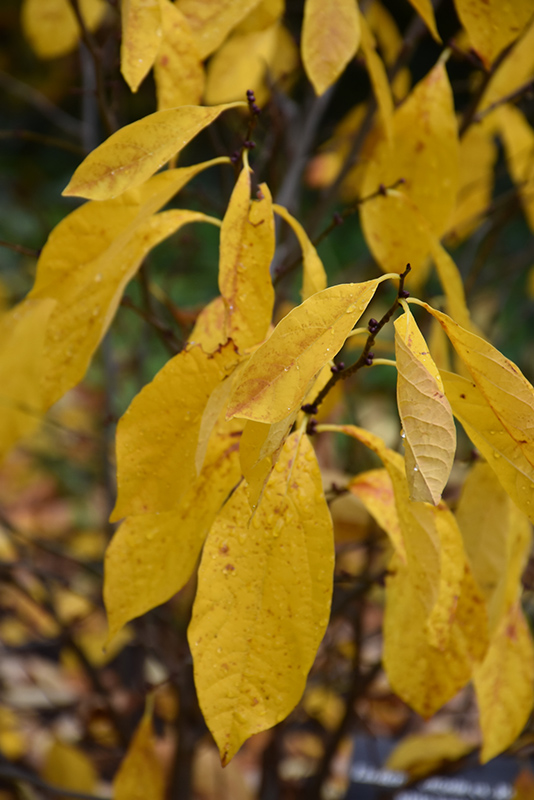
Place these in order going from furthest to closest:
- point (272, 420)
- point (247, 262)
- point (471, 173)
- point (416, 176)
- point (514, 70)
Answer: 1. point (471, 173)
2. point (514, 70)
3. point (416, 176)
4. point (247, 262)
5. point (272, 420)

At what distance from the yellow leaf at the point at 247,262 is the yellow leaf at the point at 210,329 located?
4 centimetres

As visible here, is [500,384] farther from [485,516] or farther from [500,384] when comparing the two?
[485,516]

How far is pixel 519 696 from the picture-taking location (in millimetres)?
473

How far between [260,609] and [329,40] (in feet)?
1.25

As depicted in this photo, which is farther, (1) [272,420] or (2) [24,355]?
(2) [24,355]

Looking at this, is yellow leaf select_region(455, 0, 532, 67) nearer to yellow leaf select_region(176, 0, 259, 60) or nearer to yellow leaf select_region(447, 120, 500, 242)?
yellow leaf select_region(176, 0, 259, 60)

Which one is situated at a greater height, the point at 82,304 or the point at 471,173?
the point at 82,304

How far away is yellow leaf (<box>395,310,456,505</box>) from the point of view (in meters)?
0.28

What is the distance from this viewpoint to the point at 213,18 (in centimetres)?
46

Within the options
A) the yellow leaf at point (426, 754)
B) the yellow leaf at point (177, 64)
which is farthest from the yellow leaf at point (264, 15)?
the yellow leaf at point (426, 754)

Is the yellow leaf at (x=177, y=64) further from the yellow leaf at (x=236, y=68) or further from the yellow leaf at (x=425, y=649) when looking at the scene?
the yellow leaf at (x=425, y=649)

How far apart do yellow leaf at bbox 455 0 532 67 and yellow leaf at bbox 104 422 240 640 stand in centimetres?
36

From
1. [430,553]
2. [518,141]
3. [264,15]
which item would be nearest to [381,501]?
[430,553]

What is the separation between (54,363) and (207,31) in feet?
0.88
